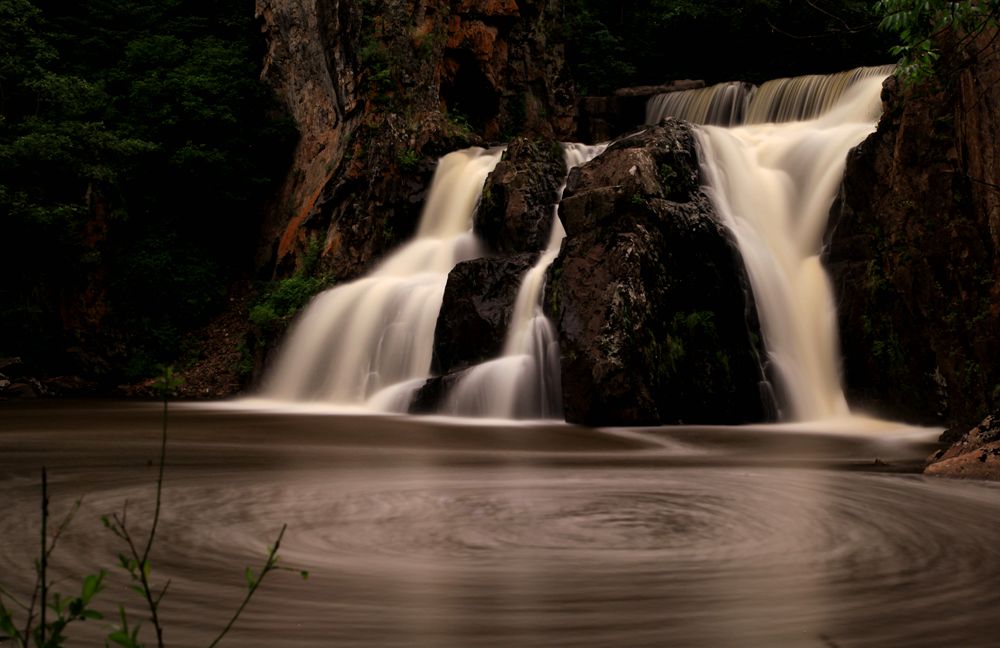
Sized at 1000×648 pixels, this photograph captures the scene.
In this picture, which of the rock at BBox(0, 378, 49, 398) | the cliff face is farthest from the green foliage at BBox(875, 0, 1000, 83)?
the rock at BBox(0, 378, 49, 398)

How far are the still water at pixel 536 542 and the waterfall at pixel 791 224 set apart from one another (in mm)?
3901

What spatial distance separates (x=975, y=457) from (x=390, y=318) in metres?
10.4

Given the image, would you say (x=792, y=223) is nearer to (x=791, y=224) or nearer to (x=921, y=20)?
(x=791, y=224)

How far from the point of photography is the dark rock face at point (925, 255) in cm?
983

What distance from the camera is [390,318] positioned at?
52.7 feet

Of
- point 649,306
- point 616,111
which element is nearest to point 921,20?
point 649,306

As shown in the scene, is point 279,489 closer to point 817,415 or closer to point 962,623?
point 962,623

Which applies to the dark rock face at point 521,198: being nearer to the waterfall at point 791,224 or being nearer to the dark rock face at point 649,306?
the dark rock face at point 649,306

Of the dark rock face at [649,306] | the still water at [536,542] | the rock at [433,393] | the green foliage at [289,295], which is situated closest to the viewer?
the still water at [536,542]

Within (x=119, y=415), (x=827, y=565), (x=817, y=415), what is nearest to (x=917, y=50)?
(x=827, y=565)

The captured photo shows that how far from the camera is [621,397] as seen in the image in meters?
11.9

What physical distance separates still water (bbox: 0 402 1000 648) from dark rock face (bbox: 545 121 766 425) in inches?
109

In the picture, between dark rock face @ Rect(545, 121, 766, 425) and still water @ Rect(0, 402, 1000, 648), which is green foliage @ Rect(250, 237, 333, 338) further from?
still water @ Rect(0, 402, 1000, 648)

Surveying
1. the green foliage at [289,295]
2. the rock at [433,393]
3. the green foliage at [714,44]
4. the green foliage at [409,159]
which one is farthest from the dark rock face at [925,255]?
the green foliage at [714,44]
